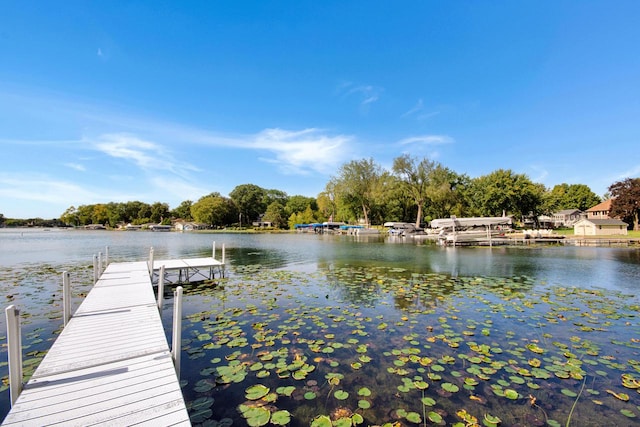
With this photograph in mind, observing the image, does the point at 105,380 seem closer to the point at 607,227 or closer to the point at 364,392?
the point at 364,392

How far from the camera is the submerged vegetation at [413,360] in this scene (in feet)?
14.1

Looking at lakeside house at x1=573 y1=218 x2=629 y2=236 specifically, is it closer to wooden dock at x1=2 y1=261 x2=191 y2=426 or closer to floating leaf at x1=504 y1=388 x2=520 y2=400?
floating leaf at x1=504 y1=388 x2=520 y2=400

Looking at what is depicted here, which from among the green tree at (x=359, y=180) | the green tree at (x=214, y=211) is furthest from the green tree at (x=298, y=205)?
the green tree at (x=359, y=180)

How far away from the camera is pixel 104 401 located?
356cm

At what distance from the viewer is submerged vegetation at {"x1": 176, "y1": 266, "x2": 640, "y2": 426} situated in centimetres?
429

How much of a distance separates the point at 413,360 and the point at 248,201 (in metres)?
106

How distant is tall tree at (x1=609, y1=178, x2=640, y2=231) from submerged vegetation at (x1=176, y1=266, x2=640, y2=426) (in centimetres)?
5288

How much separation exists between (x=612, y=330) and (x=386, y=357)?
6351 mm

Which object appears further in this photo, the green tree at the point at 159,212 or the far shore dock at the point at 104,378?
the green tree at the point at 159,212

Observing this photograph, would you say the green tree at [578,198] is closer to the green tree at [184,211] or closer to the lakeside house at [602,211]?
the lakeside house at [602,211]

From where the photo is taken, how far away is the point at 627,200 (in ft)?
155

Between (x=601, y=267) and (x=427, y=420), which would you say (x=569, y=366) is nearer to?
(x=427, y=420)

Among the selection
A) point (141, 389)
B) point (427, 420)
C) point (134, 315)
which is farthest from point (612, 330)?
point (134, 315)

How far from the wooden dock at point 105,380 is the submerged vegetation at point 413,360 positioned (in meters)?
0.86
